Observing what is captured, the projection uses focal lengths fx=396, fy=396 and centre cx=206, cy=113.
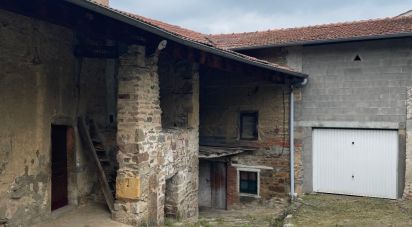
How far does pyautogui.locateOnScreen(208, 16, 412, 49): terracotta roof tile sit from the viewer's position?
10.4 meters

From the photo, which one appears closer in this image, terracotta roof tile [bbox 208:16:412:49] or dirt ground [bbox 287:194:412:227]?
dirt ground [bbox 287:194:412:227]

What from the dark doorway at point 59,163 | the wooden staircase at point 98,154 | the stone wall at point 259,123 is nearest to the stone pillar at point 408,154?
the stone wall at point 259,123

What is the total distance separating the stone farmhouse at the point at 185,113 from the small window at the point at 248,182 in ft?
0.14

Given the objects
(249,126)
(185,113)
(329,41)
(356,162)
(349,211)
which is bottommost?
(349,211)

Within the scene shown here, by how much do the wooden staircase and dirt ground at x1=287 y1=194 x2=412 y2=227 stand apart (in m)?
3.97

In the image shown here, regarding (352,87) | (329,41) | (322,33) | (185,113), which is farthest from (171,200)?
(322,33)

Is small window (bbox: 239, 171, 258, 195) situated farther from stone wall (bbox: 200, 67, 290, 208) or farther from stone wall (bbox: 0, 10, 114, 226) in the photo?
stone wall (bbox: 0, 10, 114, 226)

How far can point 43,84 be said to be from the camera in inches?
283

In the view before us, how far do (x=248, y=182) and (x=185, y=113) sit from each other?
11.4ft

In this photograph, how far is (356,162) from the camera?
10797 mm

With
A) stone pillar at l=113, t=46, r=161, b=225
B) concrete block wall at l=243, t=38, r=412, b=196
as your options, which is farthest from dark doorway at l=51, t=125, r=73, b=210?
concrete block wall at l=243, t=38, r=412, b=196

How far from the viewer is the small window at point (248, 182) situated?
12.0m

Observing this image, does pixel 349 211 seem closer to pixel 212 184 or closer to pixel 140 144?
pixel 212 184

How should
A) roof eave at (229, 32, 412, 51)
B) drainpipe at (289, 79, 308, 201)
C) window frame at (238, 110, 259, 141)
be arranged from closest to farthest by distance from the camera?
1. roof eave at (229, 32, 412, 51)
2. drainpipe at (289, 79, 308, 201)
3. window frame at (238, 110, 259, 141)
